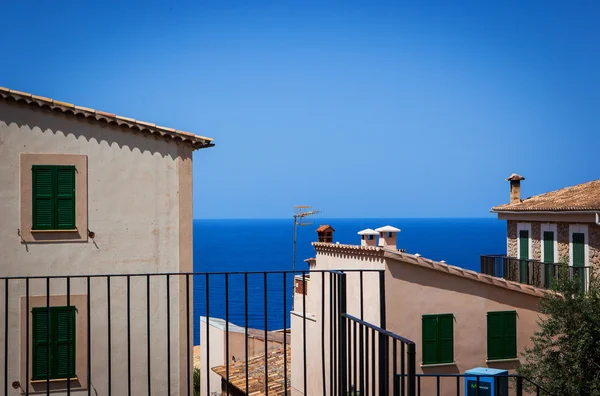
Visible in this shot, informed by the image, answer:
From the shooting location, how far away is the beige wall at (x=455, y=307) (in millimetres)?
16781

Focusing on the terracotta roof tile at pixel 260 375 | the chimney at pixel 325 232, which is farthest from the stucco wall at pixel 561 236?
the terracotta roof tile at pixel 260 375

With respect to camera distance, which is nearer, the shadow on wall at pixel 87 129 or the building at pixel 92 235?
the building at pixel 92 235

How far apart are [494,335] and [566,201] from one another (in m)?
5.68

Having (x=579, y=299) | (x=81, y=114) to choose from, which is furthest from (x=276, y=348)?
(x=81, y=114)

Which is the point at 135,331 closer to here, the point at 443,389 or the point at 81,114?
the point at 81,114

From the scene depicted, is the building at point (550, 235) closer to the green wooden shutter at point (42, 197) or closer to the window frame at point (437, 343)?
the window frame at point (437, 343)

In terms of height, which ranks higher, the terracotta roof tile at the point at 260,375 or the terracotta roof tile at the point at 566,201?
the terracotta roof tile at the point at 566,201

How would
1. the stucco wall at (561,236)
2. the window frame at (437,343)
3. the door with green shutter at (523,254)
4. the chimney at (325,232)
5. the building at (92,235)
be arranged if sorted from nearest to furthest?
1. the building at (92,235)
2. the window frame at (437,343)
3. the stucco wall at (561,236)
4. the chimney at (325,232)
5. the door with green shutter at (523,254)

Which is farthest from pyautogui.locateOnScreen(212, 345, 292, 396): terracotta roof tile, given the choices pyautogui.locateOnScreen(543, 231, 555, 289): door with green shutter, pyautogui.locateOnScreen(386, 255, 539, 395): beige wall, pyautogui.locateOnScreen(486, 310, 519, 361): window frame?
pyautogui.locateOnScreen(543, 231, 555, 289): door with green shutter

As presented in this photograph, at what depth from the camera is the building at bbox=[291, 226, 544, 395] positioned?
1677 cm

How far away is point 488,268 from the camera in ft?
74.7

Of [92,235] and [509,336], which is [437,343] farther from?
[92,235]

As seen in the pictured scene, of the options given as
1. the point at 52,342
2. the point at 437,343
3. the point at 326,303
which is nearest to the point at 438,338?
the point at 437,343

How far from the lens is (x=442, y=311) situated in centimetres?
1711
